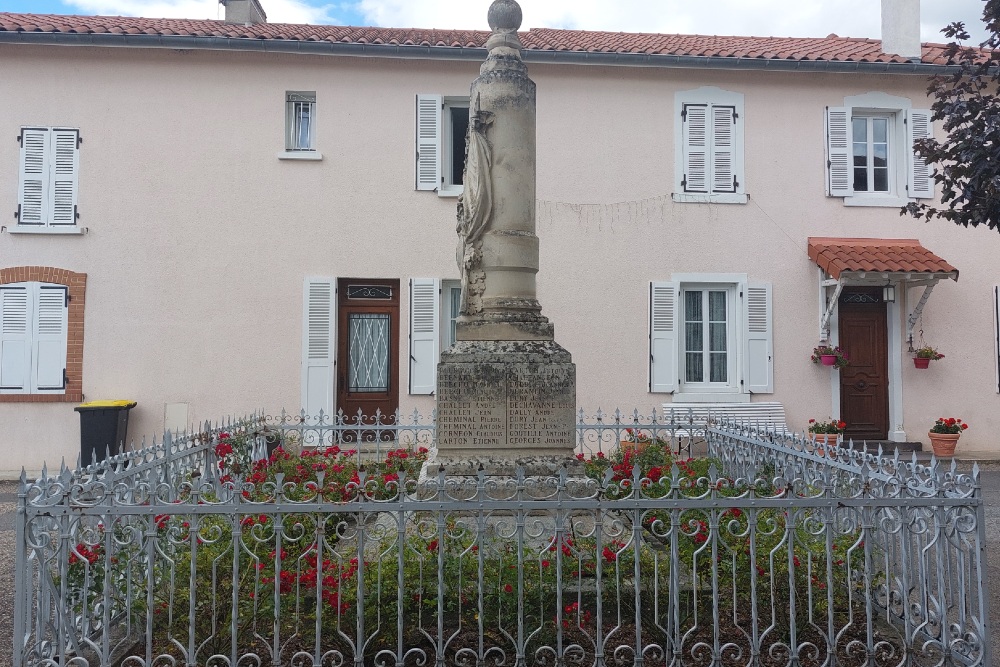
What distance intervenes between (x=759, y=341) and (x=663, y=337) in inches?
55.7

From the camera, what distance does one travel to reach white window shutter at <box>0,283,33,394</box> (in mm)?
10094

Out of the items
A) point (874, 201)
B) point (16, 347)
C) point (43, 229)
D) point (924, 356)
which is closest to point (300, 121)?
point (43, 229)

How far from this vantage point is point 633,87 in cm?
1099

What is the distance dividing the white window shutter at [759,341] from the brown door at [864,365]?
1231 mm

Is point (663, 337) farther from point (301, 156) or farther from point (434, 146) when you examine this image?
point (301, 156)

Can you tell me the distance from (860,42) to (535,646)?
12453mm

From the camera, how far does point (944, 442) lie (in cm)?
1046

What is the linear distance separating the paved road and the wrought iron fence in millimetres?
508

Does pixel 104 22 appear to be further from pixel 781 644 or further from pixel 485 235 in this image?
pixel 781 644

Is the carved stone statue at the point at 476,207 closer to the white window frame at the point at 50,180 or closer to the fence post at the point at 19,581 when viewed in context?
the fence post at the point at 19,581

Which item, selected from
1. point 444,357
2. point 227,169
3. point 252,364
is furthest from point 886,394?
point 227,169

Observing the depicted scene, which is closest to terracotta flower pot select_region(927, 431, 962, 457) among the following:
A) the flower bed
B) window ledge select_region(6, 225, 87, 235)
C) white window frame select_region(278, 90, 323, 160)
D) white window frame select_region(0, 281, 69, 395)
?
the flower bed

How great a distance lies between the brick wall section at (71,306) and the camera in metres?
10.1

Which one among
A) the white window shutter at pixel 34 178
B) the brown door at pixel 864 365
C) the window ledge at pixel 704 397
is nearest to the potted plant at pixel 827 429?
the brown door at pixel 864 365
